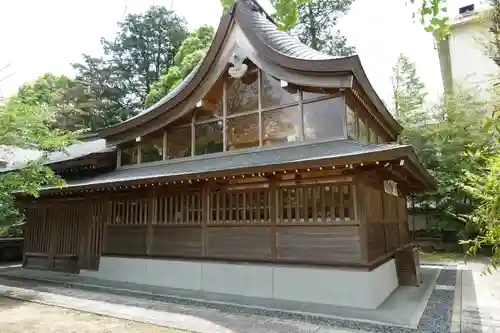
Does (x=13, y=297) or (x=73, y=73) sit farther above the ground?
(x=73, y=73)

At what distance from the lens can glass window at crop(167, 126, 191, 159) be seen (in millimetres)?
8508

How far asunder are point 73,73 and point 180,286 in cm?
2527

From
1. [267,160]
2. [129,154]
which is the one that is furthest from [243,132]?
[129,154]

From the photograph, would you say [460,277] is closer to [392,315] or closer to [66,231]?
[392,315]

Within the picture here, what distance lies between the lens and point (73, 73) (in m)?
27.3

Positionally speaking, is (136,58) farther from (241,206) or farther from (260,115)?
(241,206)

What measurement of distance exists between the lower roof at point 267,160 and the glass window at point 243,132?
24cm

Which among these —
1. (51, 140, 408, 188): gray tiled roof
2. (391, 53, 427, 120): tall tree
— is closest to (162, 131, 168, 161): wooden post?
(51, 140, 408, 188): gray tiled roof

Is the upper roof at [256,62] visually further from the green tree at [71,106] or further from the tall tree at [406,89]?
the green tree at [71,106]

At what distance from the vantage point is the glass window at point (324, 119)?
264 inches

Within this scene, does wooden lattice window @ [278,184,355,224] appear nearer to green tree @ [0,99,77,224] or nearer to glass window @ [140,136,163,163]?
glass window @ [140,136,163,163]

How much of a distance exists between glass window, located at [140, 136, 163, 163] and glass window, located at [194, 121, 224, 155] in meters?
1.19

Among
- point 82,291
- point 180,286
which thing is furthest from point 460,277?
point 82,291

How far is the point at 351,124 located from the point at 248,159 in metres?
2.20
